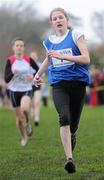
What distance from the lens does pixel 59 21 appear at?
8672mm

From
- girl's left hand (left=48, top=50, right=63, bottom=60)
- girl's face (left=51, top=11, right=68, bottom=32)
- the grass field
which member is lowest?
the grass field

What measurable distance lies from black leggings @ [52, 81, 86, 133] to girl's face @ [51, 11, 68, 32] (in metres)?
0.71

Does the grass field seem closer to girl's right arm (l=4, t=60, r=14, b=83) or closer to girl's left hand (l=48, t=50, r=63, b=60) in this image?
girl's right arm (l=4, t=60, r=14, b=83)

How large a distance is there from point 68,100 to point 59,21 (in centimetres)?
104

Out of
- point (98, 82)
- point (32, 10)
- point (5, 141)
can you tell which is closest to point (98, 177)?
point (5, 141)

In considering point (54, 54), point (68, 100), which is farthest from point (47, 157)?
point (54, 54)

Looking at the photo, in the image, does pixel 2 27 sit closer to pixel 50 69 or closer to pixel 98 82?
pixel 98 82

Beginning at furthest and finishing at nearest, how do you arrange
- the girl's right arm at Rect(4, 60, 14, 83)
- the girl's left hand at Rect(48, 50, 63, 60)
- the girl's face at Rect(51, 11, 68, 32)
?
the girl's right arm at Rect(4, 60, 14, 83), the girl's face at Rect(51, 11, 68, 32), the girl's left hand at Rect(48, 50, 63, 60)

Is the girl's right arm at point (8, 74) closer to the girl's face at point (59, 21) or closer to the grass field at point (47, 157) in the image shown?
the grass field at point (47, 157)

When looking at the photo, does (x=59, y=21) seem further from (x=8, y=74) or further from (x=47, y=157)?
(x=8, y=74)

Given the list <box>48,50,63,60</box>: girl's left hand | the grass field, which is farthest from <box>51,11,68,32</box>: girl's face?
the grass field

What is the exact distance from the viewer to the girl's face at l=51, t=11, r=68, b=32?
28.5 ft

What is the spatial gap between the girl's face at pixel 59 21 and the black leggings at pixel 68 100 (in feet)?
2.33

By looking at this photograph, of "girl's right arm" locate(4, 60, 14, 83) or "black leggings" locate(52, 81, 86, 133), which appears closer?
"black leggings" locate(52, 81, 86, 133)
